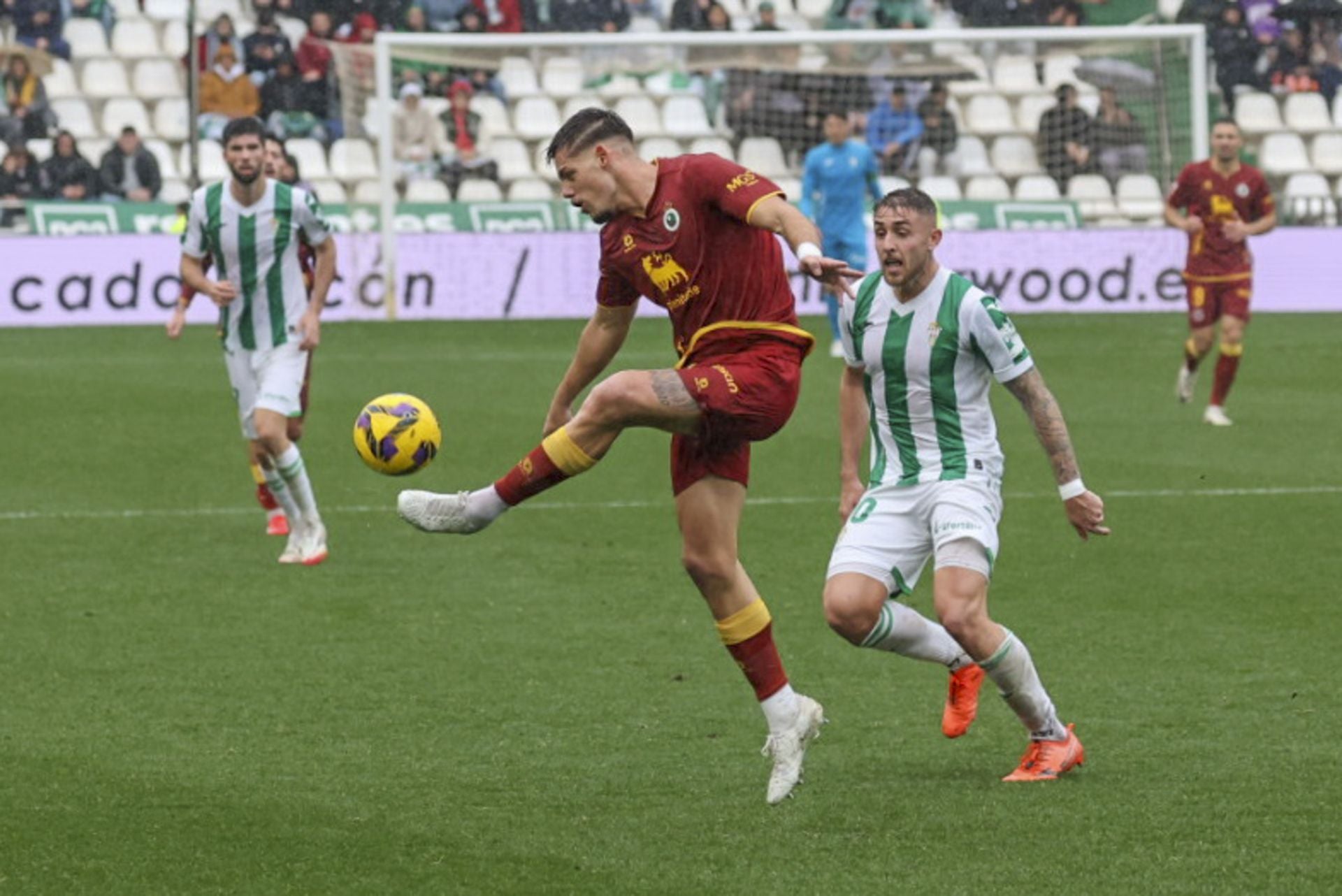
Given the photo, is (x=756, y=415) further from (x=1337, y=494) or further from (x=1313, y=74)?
(x=1313, y=74)

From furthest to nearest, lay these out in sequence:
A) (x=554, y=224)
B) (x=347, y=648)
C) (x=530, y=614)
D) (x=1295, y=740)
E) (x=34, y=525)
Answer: (x=554, y=224), (x=34, y=525), (x=530, y=614), (x=347, y=648), (x=1295, y=740)

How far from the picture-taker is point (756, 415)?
6.50 m

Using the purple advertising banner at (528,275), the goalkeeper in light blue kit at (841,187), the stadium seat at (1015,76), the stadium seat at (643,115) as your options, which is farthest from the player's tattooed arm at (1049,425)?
the stadium seat at (1015,76)

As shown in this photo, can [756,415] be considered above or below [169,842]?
above

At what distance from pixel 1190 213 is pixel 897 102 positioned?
9.75m

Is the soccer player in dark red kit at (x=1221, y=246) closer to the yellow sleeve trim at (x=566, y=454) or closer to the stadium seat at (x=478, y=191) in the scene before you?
the yellow sleeve trim at (x=566, y=454)

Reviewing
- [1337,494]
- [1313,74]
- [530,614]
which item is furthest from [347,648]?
[1313,74]

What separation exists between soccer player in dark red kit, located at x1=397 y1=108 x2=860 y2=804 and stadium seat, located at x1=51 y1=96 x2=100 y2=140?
2265 cm

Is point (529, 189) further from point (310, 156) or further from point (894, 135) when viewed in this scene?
point (894, 135)

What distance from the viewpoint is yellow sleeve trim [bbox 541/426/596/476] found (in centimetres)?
644

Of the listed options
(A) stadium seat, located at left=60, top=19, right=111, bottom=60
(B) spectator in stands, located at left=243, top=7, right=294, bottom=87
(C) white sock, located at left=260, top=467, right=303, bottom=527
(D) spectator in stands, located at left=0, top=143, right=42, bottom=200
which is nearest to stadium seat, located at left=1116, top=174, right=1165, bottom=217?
(B) spectator in stands, located at left=243, top=7, right=294, bottom=87

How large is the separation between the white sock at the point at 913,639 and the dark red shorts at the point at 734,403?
1.93 ft

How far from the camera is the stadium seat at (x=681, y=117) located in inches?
1060

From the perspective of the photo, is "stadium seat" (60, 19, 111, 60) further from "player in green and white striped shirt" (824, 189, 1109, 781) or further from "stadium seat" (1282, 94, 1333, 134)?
"player in green and white striped shirt" (824, 189, 1109, 781)
